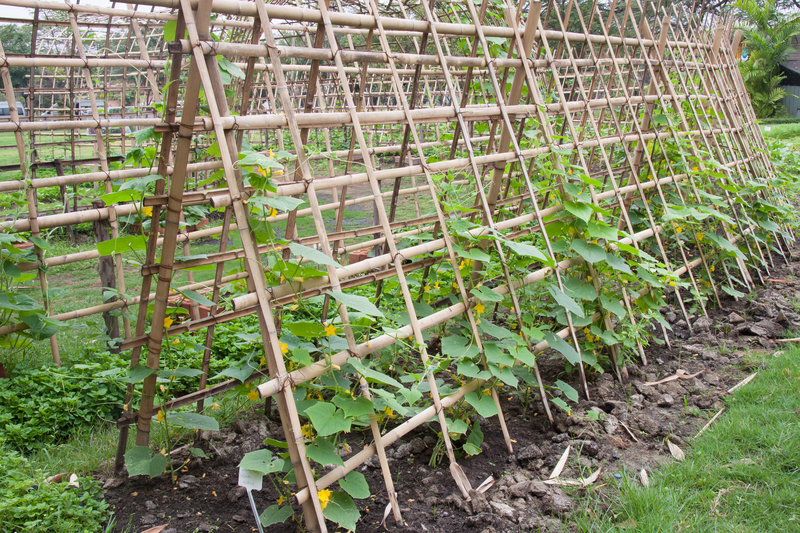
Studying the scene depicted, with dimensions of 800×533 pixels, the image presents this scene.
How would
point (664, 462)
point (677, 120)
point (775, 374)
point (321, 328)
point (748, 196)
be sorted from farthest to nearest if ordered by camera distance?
point (748, 196), point (677, 120), point (775, 374), point (664, 462), point (321, 328)

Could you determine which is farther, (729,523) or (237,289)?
(237,289)

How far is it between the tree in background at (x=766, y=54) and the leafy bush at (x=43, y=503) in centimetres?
2127

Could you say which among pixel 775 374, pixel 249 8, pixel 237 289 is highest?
pixel 249 8

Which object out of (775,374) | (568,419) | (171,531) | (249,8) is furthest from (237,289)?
(775,374)

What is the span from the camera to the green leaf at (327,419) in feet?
5.74

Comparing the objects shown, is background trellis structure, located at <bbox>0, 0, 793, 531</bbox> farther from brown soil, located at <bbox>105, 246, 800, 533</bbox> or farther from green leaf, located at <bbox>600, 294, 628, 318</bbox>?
brown soil, located at <bbox>105, 246, 800, 533</bbox>

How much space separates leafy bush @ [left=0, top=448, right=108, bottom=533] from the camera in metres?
1.89

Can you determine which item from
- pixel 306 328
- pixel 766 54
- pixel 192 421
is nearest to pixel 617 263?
pixel 306 328

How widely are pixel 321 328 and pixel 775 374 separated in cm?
268

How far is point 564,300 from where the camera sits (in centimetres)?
268

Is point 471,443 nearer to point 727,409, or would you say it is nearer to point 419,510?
point 419,510

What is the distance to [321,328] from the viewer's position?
187 centimetres

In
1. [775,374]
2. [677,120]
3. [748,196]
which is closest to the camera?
[775,374]

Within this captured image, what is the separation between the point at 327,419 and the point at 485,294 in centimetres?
101
